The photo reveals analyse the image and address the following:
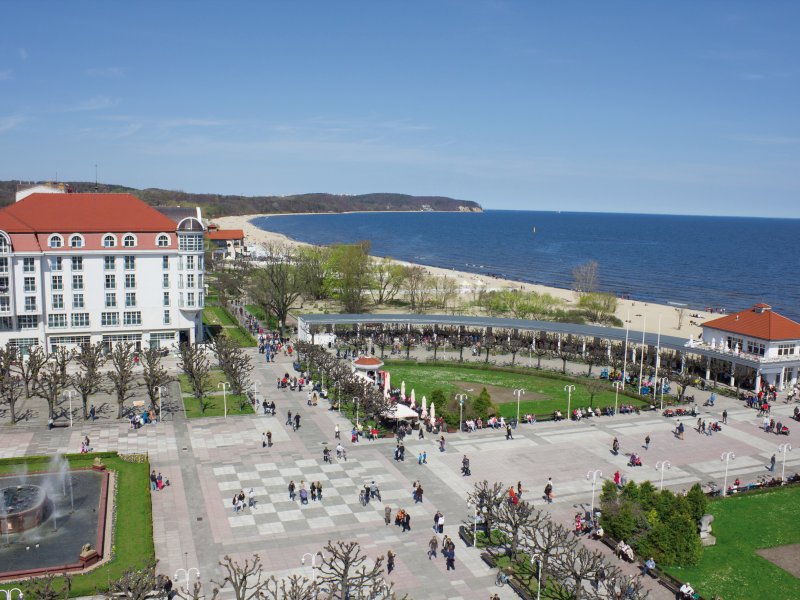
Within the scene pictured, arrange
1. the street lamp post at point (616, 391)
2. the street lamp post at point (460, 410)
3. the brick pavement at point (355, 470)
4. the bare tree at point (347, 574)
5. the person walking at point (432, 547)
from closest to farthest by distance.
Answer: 1. the bare tree at point (347, 574)
2. the person walking at point (432, 547)
3. the brick pavement at point (355, 470)
4. the street lamp post at point (460, 410)
5. the street lamp post at point (616, 391)

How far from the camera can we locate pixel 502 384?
2343 inches

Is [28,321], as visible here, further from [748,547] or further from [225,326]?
[748,547]

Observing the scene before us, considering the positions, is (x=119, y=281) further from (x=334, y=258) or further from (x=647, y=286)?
(x=647, y=286)

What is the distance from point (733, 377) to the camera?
59.0 meters

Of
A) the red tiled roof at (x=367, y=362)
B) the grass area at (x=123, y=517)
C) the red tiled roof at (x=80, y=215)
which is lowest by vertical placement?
the grass area at (x=123, y=517)

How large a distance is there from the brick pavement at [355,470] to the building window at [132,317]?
18622mm

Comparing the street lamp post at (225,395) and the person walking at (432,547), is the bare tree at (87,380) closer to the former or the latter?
the street lamp post at (225,395)

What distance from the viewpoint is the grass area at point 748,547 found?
2836 cm

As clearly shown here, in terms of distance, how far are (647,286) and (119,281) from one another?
103m

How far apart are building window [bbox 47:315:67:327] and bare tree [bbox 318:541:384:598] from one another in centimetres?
4359

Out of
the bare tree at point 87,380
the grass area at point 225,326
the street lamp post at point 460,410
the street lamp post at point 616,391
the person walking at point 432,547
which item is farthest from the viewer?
the grass area at point 225,326

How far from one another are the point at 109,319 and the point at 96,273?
437 centimetres

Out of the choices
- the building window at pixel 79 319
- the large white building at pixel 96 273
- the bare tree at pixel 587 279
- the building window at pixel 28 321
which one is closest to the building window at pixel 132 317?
the large white building at pixel 96 273

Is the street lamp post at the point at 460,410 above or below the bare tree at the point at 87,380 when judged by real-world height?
below
